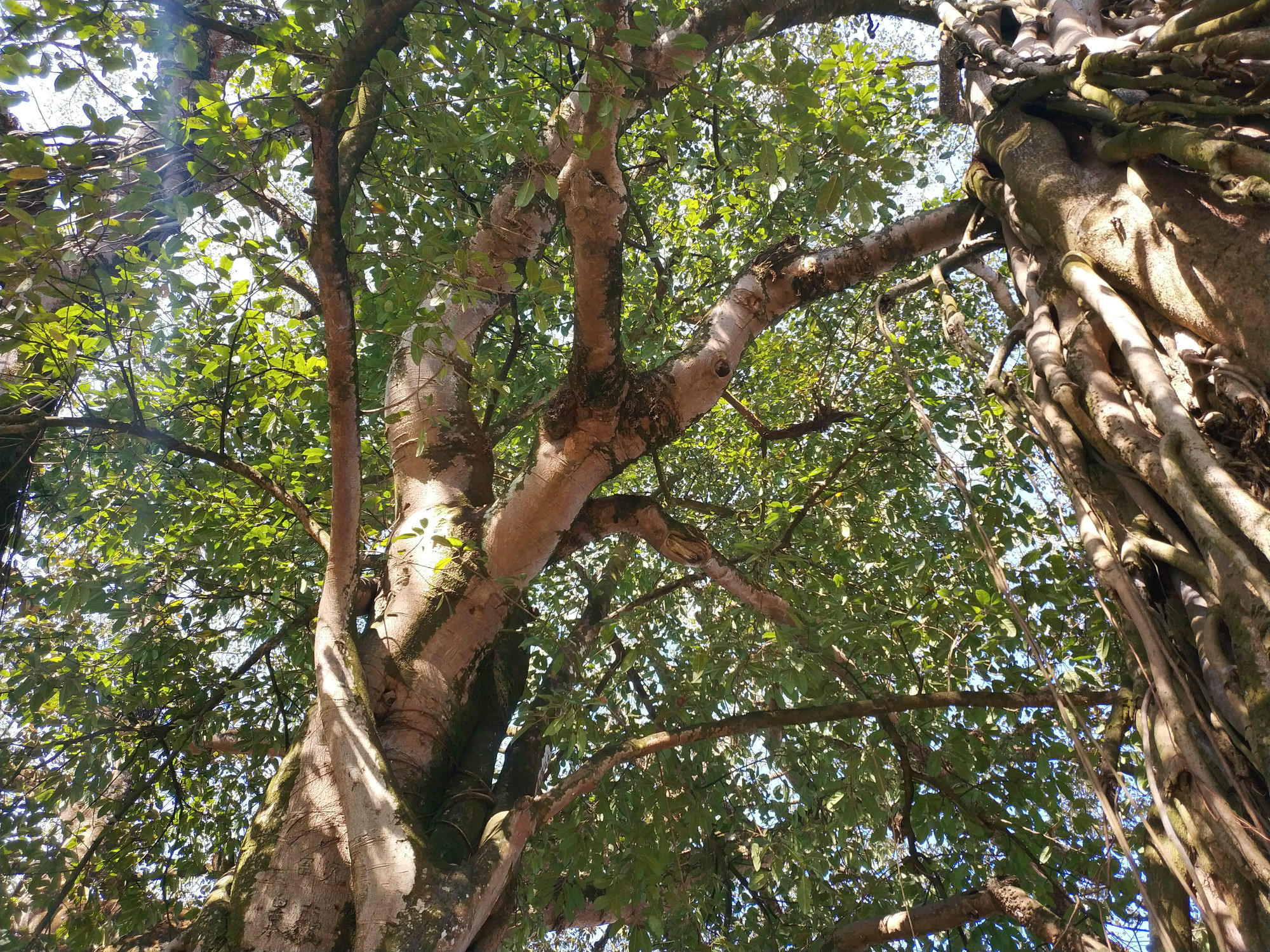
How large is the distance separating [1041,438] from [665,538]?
1.50 metres

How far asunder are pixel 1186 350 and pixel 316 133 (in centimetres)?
245

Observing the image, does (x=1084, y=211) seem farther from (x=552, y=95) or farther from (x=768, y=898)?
(x=768, y=898)

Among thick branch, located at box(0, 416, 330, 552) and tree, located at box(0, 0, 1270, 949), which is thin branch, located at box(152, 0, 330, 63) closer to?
tree, located at box(0, 0, 1270, 949)

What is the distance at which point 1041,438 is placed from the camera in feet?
8.62

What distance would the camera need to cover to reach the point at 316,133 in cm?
206

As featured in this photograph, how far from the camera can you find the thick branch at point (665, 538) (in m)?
3.32

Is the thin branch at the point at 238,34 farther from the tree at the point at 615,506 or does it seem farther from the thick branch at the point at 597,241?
the thick branch at the point at 597,241

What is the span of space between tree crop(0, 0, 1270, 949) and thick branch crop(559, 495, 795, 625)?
2 centimetres

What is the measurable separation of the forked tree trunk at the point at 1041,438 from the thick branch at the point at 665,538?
0.6 inches

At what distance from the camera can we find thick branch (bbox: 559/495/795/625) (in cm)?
332

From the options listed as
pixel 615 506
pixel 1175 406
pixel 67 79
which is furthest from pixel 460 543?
pixel 1175 406

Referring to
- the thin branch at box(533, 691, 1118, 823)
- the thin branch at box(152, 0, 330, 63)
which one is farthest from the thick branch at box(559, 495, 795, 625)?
the thin branch at box(152, 0, 330, 63)

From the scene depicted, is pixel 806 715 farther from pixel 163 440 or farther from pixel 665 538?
pixel 163 440

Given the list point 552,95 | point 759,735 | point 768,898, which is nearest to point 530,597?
point 759,735
